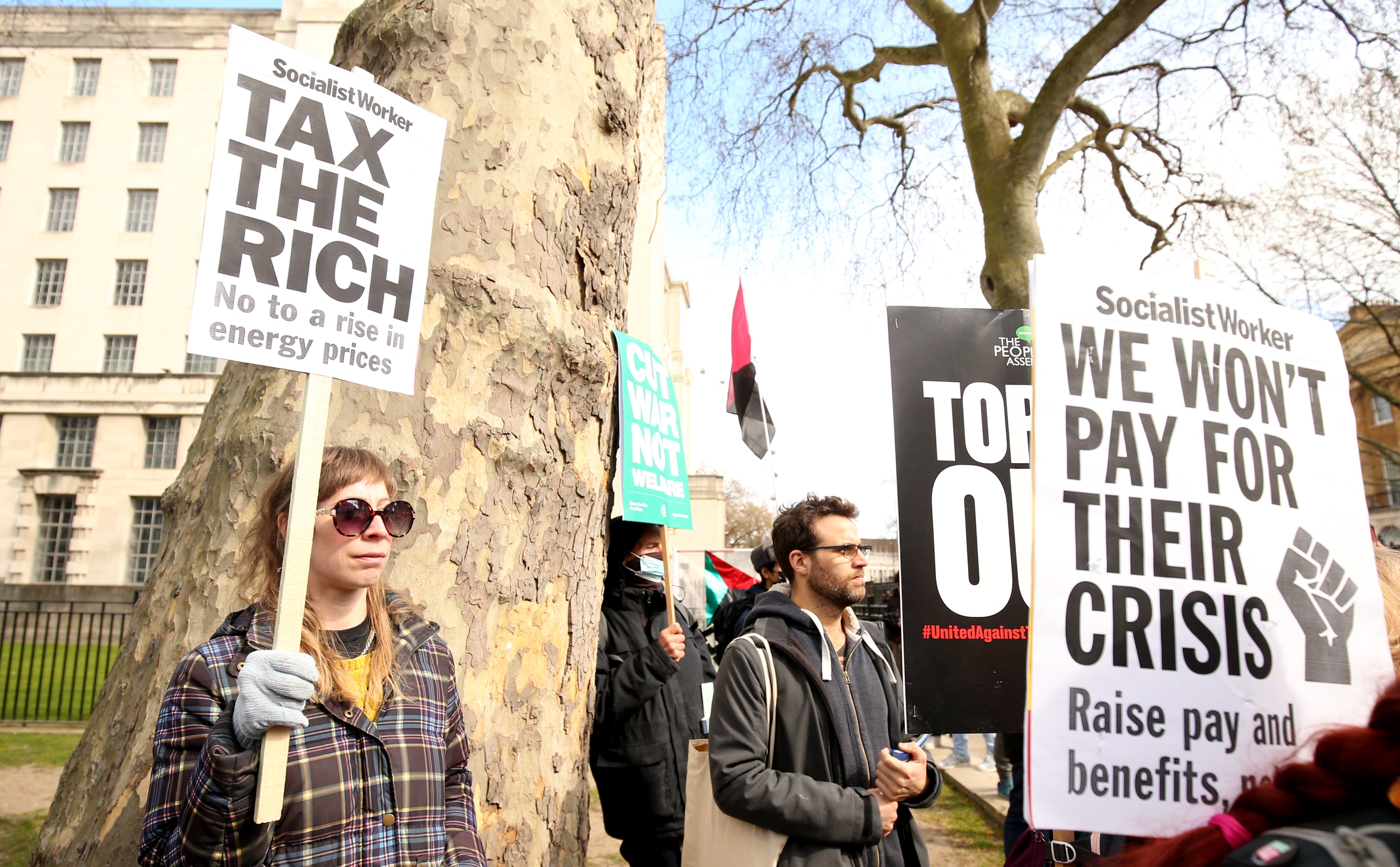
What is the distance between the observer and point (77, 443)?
34625mm

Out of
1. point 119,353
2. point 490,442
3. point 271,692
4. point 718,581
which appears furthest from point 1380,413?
point 119,353

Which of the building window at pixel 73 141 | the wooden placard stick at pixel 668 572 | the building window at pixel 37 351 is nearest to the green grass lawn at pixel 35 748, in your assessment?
the wooden placard stick at pixel 668 572

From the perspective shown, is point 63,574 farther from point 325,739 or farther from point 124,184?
point 325,739

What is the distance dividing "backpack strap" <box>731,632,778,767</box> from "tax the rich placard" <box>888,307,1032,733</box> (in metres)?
0.39

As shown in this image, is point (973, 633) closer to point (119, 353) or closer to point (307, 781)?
point (307, 781)

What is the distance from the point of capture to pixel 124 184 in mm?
36281

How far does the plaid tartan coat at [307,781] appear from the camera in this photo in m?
1.74

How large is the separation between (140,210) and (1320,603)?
42791mm

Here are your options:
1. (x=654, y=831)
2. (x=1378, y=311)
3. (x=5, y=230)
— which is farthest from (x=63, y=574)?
(x=1378, y=311)

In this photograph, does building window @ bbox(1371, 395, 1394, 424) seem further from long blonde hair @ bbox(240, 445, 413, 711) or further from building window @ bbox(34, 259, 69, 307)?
building window @ bbox(34, 259, 69, 307)

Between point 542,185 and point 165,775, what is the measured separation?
80.8 inches

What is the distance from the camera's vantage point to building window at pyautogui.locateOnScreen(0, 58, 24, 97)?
37.1 meters

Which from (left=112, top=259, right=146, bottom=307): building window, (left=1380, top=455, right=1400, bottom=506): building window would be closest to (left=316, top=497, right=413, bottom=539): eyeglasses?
(left=1380, top=455, right=1400, bottom=506): building window

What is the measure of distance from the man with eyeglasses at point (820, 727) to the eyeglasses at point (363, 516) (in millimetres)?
1145
